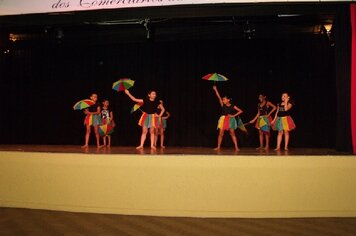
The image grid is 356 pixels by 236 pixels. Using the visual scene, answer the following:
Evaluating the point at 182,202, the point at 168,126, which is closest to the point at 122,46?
the point at 168,126

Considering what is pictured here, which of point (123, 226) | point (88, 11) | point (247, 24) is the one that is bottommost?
point (123, 226)

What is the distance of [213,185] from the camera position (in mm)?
4168

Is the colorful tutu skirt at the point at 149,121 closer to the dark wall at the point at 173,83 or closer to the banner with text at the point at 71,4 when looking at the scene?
the banner with text at the point at 71,4

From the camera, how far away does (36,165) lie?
450cm

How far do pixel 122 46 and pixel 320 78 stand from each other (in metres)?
4.61

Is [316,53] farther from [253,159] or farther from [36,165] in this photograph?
[36,165]

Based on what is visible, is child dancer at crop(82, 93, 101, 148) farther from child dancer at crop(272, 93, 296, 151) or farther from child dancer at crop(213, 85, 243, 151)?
child dancer at crop(272, 93, 296, 151)

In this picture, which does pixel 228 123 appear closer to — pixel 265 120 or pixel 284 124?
pixel 265 120

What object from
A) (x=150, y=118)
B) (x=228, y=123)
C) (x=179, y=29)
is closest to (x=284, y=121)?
(x=228, y=123)

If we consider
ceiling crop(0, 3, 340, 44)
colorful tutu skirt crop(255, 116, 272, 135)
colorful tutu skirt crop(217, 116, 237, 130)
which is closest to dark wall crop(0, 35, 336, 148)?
ceiling crop(0, 3, 340, 44)

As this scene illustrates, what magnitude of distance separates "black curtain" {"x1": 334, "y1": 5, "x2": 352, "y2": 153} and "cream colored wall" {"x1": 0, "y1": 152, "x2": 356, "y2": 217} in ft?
2.72

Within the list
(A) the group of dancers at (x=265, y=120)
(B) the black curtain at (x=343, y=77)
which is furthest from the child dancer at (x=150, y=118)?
(B) the black curtain at (x=343, y=77)

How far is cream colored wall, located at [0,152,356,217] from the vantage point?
4.11 m

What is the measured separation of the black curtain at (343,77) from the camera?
4832 millimetres
